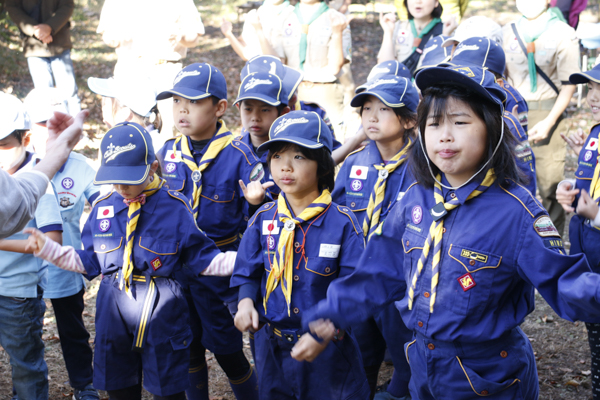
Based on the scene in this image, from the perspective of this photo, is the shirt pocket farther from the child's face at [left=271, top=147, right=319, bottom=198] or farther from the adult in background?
the adult in background

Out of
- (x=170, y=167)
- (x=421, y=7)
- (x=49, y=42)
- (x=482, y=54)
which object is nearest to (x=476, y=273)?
(x=170, y=167)

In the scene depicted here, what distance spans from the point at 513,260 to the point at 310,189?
1.19 meters

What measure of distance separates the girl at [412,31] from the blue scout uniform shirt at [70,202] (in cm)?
384

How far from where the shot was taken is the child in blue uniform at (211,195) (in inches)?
143

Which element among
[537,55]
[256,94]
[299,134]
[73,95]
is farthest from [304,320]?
[73,95]

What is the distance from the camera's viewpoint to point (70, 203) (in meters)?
3.81

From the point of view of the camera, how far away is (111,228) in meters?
3.09

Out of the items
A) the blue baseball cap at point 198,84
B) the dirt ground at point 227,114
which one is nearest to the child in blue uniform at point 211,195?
the blue baseball cap at point 198,84

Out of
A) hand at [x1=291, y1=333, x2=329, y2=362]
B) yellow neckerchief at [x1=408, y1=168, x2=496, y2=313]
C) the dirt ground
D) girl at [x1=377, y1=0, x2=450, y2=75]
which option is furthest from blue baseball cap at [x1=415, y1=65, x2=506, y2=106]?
girl at [x1=377, y1=0, x2=450, y2=75]

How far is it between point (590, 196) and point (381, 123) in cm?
132

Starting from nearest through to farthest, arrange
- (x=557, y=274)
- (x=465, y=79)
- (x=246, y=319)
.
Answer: (x=557, y=274), (x=465, y=79), (x=246, y=319)

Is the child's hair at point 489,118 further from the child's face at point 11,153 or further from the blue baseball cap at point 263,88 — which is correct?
the child's face at point 11,153

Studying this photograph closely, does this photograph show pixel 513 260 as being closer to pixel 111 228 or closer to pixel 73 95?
pixel 111 228

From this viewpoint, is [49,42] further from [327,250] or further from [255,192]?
[327,250]
